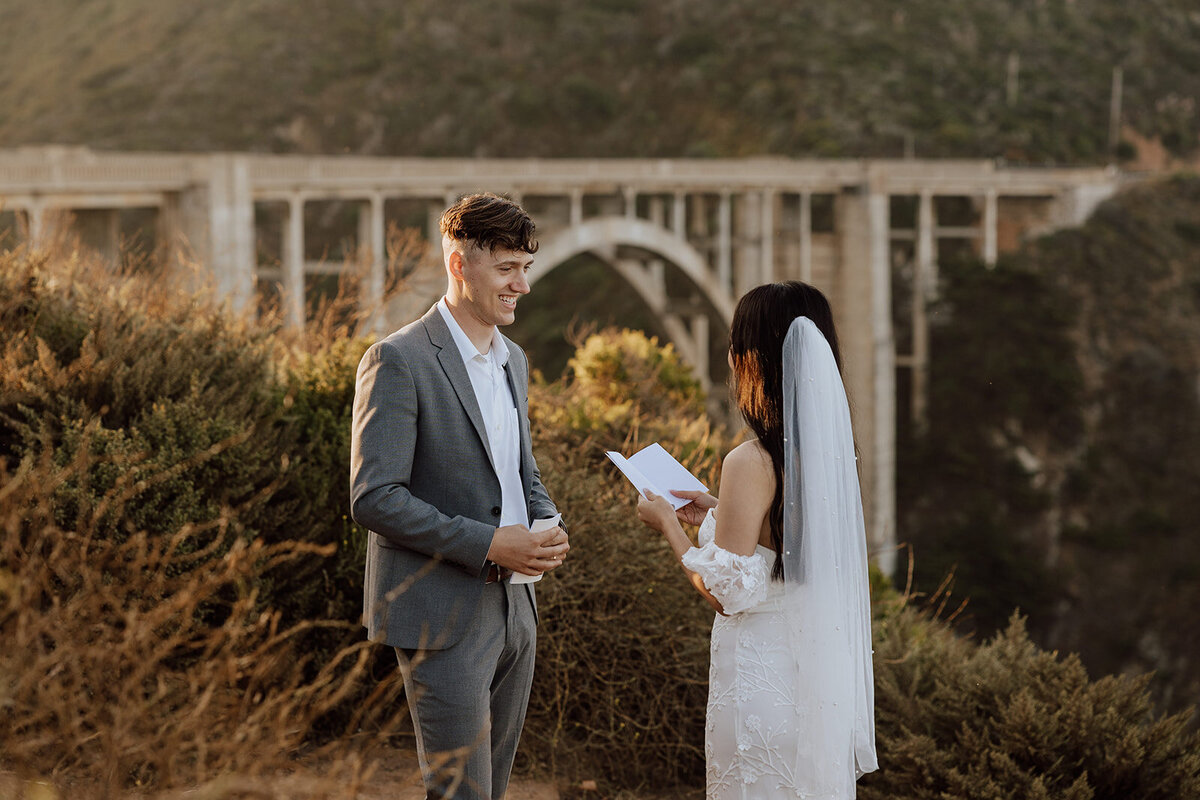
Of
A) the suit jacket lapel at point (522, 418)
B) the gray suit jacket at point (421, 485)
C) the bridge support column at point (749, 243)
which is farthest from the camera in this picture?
the bridge support column at point (749, 243)

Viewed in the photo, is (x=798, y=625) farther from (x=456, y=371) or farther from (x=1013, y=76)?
(x=1013, y=76)

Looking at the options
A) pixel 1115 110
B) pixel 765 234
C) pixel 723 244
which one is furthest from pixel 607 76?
pixel 723 244

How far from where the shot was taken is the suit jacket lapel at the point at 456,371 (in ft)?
8.46

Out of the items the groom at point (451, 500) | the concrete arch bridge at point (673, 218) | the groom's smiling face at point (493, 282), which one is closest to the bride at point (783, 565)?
the groom at point (451, 500)

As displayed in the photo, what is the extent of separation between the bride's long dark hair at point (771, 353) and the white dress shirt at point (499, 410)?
0.53 m

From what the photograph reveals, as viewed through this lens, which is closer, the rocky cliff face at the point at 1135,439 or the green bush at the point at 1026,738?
the green bush at the point at 1026,738

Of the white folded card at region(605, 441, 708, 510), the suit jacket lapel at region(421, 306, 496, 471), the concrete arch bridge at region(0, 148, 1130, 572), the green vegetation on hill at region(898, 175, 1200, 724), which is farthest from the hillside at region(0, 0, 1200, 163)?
the suit jacket lapel at region(421, 306, 496, 471)

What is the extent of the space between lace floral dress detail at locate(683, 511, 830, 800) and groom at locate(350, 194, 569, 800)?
0.46 m

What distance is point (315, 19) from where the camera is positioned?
50.7m

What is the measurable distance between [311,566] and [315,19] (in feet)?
166

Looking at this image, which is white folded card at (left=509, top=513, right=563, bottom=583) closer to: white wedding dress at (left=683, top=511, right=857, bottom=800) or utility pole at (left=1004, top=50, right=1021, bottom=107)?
white wedding dress at (left=683, top=511, right=857, bottom=800)

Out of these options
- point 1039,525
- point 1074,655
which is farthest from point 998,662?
point 1039,525

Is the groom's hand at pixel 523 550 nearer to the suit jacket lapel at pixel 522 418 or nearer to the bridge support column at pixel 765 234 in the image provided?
the suit jacket lapel at pixel 522 418

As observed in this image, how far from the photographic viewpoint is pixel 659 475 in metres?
3.01
